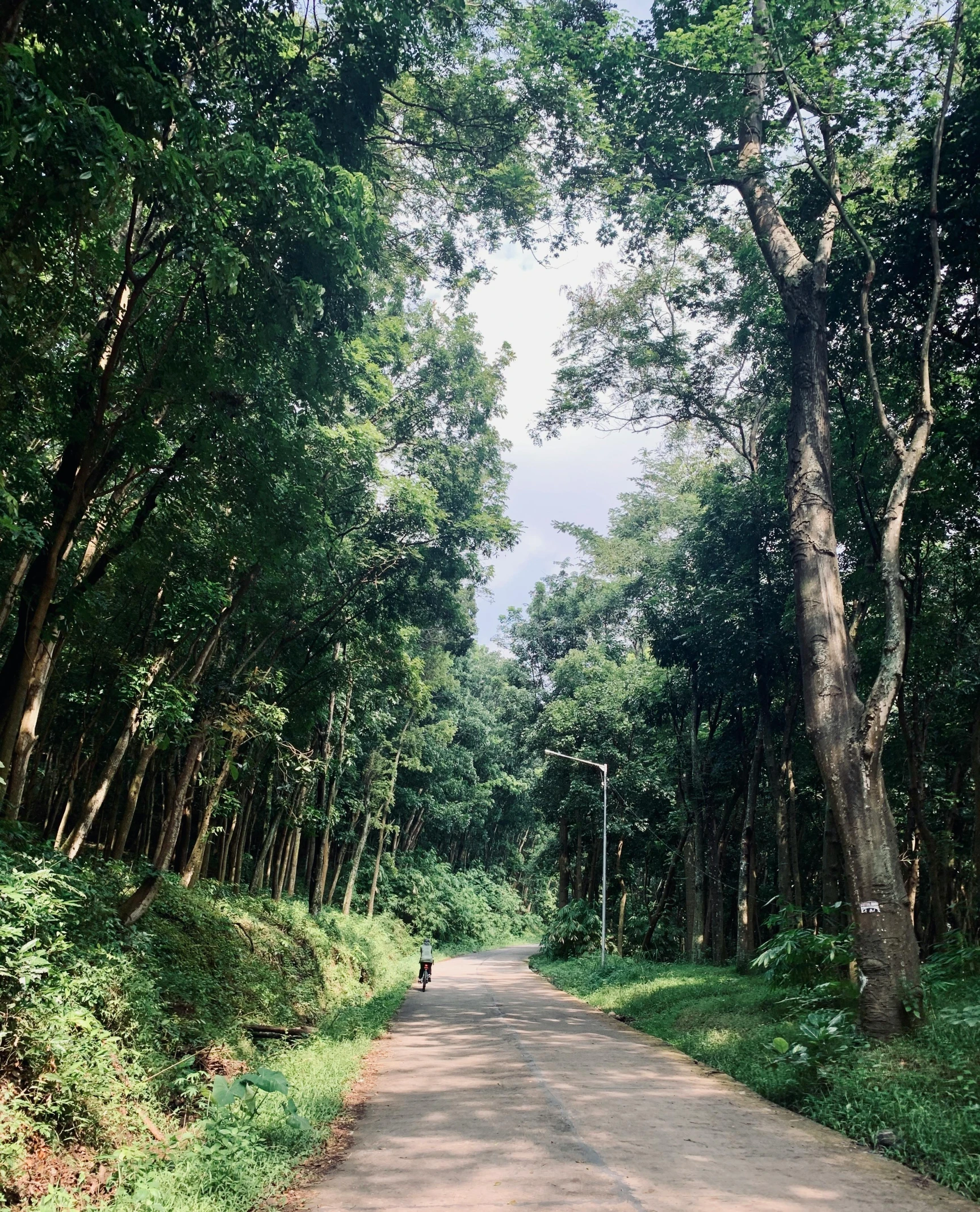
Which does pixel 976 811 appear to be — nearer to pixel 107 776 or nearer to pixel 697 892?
pixel 107 776

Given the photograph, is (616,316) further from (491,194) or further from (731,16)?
(731,16)

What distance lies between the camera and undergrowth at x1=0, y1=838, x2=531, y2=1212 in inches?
166

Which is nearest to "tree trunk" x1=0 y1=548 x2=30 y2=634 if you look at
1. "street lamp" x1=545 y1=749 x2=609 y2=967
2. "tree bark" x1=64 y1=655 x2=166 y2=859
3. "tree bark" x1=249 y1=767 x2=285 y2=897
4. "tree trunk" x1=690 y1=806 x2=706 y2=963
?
"tree bark" x1=64 y1=655 x2=166 y2=859

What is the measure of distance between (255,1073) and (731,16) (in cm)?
1112

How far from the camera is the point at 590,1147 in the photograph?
5.40 meters

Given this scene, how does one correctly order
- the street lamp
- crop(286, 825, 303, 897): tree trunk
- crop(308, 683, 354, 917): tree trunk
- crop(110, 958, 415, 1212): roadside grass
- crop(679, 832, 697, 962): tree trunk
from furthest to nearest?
the street lamp, crop(679, 832, 697, 962): tree trunk, crop(286, 825, 303, 897): tree trunk, crop(308, 683, 354, 917): tree trunk, crop(110, 958, 415, 1212): roadside grass

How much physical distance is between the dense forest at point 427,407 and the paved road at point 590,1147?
2.20m

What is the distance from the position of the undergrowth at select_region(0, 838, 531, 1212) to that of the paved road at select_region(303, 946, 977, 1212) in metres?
0.59

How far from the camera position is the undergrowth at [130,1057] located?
4219 mm

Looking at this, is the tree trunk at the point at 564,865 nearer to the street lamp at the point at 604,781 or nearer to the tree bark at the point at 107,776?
the street lamp at the point at 604,781

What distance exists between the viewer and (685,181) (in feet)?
37.3

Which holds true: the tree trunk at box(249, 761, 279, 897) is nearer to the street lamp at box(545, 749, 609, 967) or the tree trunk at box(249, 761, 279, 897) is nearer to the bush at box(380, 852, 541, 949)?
the street lamp at box(545, 749, 609, 967)

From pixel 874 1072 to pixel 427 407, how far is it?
14.4 metres

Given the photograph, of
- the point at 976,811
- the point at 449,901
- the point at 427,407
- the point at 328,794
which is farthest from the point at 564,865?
the point at 976,811
